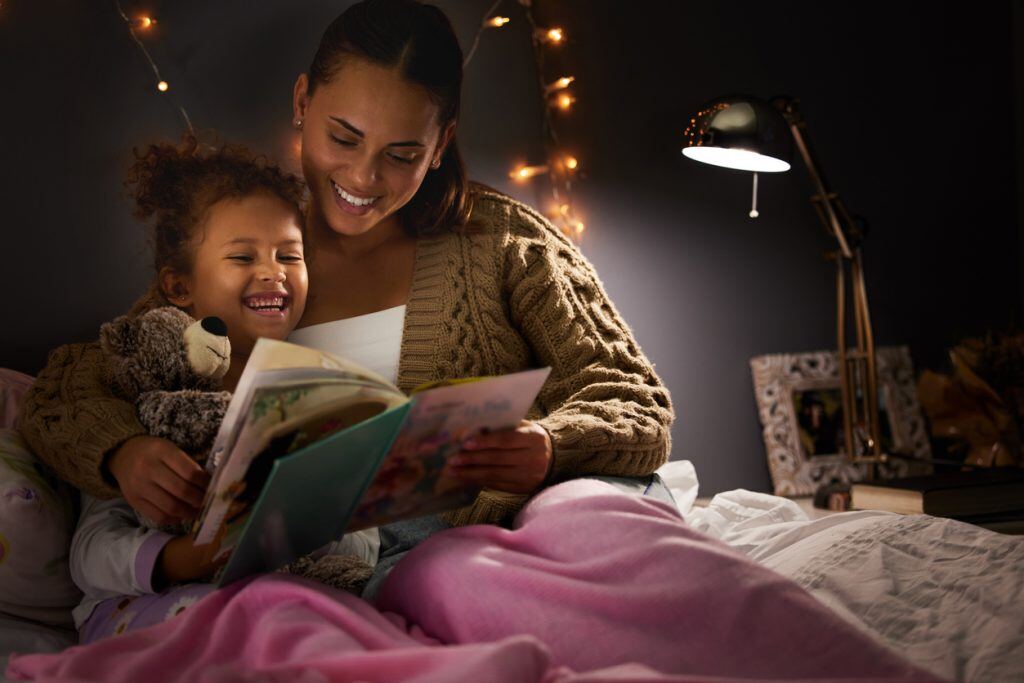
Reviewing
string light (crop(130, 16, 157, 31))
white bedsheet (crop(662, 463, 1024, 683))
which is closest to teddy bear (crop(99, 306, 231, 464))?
string light (crop(130, 16, 157, 31))

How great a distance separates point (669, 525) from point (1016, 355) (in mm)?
1479

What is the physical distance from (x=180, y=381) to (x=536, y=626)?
59 centimetres

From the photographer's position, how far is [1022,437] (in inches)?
85.4

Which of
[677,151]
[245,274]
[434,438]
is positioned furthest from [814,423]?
[434,438]

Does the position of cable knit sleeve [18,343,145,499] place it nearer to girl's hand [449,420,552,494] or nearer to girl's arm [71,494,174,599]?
girl's arm [71,494,174,599]

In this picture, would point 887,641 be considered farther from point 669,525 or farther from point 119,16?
point 119,16

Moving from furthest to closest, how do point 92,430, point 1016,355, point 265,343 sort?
point 1016,355, point 92,430, point 265,343

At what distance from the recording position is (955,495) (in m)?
1.74

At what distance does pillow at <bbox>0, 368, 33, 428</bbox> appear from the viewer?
1.44 metres

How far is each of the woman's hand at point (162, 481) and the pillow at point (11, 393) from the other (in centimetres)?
38

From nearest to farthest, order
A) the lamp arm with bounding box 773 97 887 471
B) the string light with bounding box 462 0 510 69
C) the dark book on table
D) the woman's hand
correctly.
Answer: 1. the woman's hand
2. the dark book on table
3. the string light with bounding box 462 0 510 69
4. the lamp arm with bounding box 773 97 887 471

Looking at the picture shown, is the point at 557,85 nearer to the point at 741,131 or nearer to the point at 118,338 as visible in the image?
the point at 741,131

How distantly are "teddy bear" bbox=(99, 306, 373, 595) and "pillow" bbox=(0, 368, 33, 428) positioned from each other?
244 millimetres

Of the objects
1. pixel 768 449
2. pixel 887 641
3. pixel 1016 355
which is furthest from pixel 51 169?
pixel 1016 355
